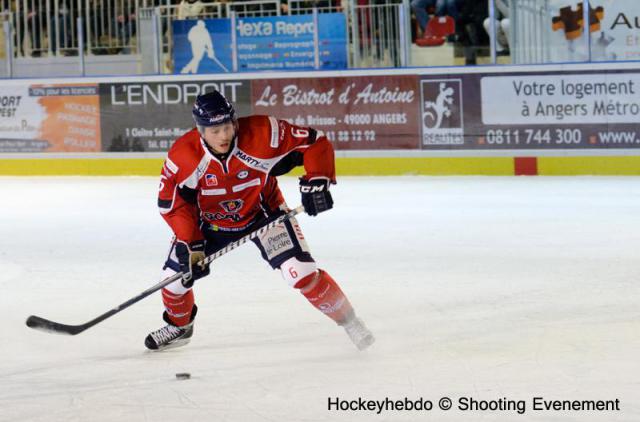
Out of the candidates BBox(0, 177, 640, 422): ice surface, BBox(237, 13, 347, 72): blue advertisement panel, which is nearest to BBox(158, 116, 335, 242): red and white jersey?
BBox(0, 177, 640, 422): ice surface

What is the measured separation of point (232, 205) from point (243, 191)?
3.0 inches

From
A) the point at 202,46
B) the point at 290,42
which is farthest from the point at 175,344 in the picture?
the point at 202,46

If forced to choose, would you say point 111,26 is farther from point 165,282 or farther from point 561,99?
point 165,282

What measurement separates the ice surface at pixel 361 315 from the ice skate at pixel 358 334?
5 cm

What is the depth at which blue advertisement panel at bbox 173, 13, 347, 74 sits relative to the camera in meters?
12.2

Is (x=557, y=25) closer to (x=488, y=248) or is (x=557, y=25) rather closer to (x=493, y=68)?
(x=493, y=68)

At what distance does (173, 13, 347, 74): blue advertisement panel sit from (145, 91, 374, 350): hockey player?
745 cm

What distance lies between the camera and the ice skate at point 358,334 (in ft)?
15.8

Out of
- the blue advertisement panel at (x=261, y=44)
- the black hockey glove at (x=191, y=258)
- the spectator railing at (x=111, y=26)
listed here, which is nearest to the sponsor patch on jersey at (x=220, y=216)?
the black hockey glove at (x=191, y=258)

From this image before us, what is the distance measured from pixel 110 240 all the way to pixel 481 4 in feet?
16.2

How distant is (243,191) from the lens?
188 inches

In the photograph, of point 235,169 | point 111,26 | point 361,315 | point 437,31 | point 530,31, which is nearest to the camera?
point 235,169

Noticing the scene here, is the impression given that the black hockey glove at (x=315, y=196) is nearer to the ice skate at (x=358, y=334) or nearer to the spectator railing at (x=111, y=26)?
the ice skate at (x=358, y=334)

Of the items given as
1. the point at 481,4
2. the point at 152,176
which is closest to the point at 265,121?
the point at 481,4
